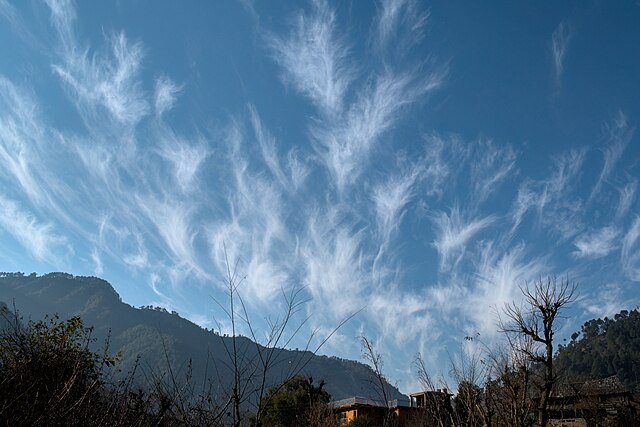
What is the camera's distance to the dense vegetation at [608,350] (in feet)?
293

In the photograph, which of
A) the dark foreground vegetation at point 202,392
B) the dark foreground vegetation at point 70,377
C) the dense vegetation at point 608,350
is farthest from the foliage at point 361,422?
the dense vegetation at point 608,350

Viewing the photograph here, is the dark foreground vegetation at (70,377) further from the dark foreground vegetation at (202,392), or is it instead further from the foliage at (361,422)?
the foliage at (361,422)

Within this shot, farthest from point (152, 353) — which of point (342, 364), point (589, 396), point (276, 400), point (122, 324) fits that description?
point (589, 396)

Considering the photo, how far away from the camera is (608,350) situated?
9656 cm

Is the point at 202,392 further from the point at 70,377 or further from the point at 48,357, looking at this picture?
the point at 48,357

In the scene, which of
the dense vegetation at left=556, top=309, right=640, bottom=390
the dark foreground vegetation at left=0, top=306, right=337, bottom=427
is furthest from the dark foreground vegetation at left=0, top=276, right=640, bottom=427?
the dense vegetation at left=556, top=309, right=640, bottom=390

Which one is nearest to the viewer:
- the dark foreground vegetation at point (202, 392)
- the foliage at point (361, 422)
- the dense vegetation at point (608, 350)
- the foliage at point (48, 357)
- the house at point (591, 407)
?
the dark foreground vegetation at point (202, 392)

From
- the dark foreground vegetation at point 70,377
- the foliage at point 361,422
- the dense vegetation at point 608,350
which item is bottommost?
the dark foreground vegetation at point 70,377

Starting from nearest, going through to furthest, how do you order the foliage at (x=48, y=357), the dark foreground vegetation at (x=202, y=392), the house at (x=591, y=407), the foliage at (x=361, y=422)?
the dark foreground vegetation at (x=202, y=392) < the foliage at (x=48, y=357) < the house at (x=591, y=407) < the foliage at (x=361, y=422)

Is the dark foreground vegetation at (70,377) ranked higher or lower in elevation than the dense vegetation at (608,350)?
lower

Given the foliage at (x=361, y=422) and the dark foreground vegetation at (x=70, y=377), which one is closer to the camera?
the dark foreground vegetation at (x=70, y=377)

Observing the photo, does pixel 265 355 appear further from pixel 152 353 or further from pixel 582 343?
pixel 152 353

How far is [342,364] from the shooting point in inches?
7648

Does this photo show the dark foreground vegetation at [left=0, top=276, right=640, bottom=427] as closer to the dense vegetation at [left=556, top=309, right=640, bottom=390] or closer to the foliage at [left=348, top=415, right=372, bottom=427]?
the foliage at [left=348, top=415, right=372, bottom=427]
